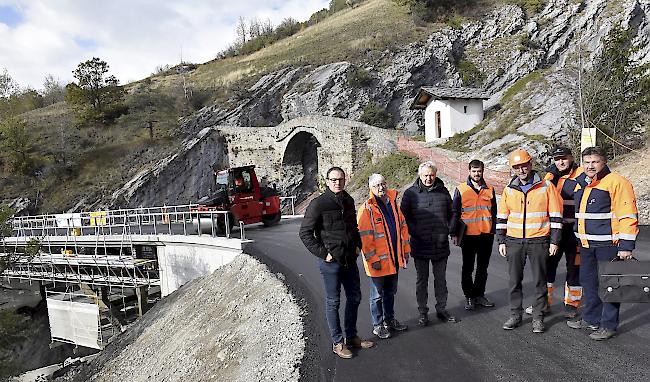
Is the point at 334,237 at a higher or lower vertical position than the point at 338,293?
higher

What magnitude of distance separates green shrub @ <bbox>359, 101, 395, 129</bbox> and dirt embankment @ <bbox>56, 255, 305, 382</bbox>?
25350mm

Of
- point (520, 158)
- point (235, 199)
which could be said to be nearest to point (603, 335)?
point (520, 158)

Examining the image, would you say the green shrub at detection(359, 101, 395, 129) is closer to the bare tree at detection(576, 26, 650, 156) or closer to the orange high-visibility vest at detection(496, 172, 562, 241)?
the bare tree at detection(576, 26, 650, 156)

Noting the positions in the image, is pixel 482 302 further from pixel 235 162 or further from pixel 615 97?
pixel 235 162

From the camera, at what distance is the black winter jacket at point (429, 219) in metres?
4.70

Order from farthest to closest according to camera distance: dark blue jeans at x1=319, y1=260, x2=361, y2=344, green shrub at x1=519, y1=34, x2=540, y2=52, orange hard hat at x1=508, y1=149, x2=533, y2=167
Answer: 1. green shrub at x1=519, y1=34, x2=540, y2=52
2. orange hard hat at x1=508, y1=149, x2=533, y2=167
3. dark blue jeans at x1=319, y1=260, x2=361, y2=344

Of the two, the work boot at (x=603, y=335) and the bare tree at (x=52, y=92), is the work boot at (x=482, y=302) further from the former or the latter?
the bare tree at (x=52, y=92)

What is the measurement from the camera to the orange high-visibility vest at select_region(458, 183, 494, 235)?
506 centimetres

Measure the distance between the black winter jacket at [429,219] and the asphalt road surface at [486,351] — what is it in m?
0.93

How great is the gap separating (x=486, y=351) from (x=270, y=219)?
42.2 ft

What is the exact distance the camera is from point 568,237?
4.66 m

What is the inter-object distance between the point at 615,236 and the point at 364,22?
54.3 m

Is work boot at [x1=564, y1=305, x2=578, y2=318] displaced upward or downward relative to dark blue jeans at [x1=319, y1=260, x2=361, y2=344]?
downward

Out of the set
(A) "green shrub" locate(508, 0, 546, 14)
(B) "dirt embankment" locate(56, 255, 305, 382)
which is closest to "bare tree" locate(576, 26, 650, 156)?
(B) "dirt embankment" locate(56, 255, 305, 382)
